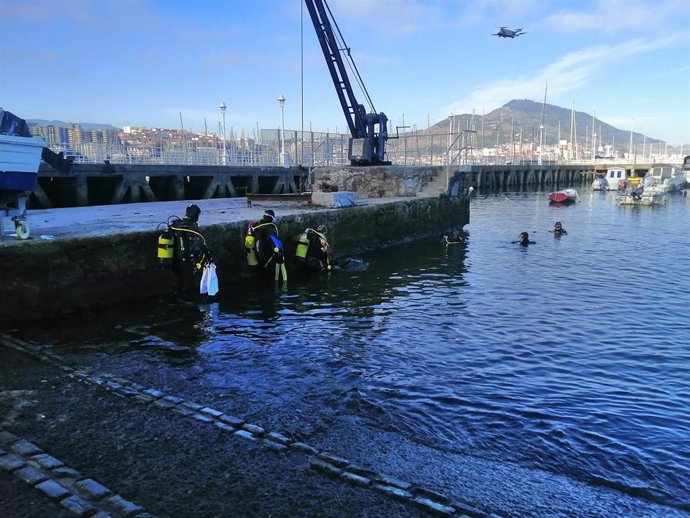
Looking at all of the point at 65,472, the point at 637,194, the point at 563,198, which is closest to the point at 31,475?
the point at 65,472

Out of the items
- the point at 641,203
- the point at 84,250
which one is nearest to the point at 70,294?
the point at 84,250

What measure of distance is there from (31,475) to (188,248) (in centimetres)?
585

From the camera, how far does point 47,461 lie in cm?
372

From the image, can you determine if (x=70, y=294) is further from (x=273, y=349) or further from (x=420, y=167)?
(x=420, y=167)

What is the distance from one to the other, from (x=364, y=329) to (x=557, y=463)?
14.2 feet

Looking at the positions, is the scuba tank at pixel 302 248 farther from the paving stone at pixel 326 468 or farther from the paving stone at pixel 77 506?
the paving stone at pixel 77 506

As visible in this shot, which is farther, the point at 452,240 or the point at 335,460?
the point at 452,240

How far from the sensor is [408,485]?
370 cm

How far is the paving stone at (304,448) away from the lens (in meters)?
4.16

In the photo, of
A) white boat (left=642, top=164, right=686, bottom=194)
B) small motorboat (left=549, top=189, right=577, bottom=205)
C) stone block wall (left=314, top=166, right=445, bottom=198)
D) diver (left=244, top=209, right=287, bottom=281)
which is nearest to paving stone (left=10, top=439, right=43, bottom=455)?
diver (left=244, top=209, right=287, bottom=281)

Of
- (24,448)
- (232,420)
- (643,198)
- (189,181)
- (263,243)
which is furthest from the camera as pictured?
(643,198)

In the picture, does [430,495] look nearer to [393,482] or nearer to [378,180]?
[393,482]

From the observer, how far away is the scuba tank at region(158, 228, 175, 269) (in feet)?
29.4

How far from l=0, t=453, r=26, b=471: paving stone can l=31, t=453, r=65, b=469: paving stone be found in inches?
3.7
